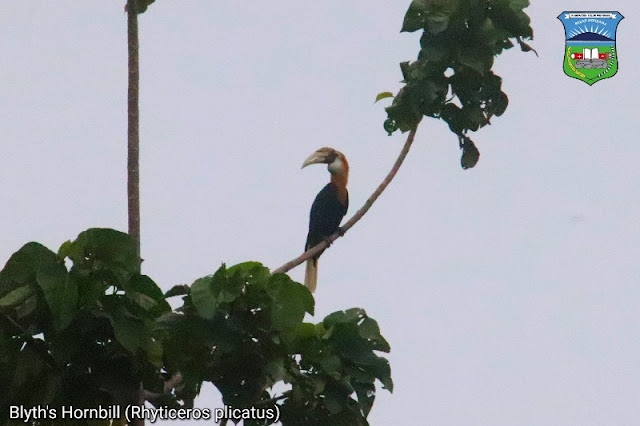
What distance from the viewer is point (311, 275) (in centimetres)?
873

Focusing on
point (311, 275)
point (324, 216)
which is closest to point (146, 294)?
point (311, 275)

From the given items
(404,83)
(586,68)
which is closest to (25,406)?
(404,83)

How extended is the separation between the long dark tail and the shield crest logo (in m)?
2.28

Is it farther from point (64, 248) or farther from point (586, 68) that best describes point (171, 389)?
point (586, 68)

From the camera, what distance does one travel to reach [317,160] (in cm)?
909

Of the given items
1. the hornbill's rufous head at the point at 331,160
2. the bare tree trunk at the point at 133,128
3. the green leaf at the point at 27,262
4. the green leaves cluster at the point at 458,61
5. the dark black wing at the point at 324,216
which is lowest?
the green leaf at the point at 27,262

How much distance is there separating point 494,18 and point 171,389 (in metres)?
2.63

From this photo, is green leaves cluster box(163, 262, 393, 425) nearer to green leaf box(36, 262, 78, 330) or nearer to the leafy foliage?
the leafy foliage

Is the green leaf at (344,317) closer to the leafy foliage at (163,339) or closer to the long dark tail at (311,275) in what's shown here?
the leafy foliage at (163,339)

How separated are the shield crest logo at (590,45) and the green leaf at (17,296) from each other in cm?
444

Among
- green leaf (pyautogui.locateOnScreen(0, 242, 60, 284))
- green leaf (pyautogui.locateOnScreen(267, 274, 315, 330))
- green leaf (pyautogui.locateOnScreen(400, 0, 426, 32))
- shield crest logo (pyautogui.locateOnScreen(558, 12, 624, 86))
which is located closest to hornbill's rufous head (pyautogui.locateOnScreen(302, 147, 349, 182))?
shield crest logo (pyautogui.locateOnScreen(558, 12, 624, 86))

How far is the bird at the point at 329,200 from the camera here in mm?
9164

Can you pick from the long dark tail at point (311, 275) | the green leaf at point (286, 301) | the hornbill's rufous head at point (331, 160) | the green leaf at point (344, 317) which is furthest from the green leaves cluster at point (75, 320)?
the hornbill's rufous head at point (331, 160)

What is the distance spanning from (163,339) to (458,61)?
2.39 metres
